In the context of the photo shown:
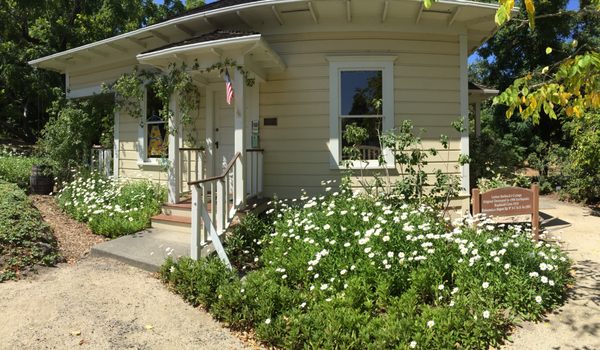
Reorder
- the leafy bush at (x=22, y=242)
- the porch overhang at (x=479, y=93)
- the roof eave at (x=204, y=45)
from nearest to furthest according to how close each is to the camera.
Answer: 1. the leafy bush at (x=22, y=242)
2. the roof eave at (x=204, y=45)
3. the porch overhang at (x=479, y=93)

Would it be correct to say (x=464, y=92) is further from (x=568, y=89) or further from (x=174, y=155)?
(x=174, y=155)

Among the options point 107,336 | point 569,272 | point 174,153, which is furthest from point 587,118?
point 107,336

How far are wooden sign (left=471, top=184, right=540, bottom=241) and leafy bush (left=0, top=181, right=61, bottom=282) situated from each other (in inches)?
234

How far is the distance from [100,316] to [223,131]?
4449 millimetres

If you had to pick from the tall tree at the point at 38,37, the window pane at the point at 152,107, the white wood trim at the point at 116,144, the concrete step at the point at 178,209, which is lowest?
the concrete step at the point at 178,209

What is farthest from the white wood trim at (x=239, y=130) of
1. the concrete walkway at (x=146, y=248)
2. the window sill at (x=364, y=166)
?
the window sill at (x=364, y=166)

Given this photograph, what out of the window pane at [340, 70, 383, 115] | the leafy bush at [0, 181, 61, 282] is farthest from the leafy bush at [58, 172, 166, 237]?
the window pane at [340, 70, 383, 115]

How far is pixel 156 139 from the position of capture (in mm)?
8680

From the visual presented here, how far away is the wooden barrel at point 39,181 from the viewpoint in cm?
967

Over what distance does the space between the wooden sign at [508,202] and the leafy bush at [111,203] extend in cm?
529

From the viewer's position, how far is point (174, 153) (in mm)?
7047

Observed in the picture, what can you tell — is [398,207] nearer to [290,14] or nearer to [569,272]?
[569,272]

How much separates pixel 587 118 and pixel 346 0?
284 inches

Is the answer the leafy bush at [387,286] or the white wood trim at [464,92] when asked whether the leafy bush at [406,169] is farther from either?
the leafy bush at [387,286]
